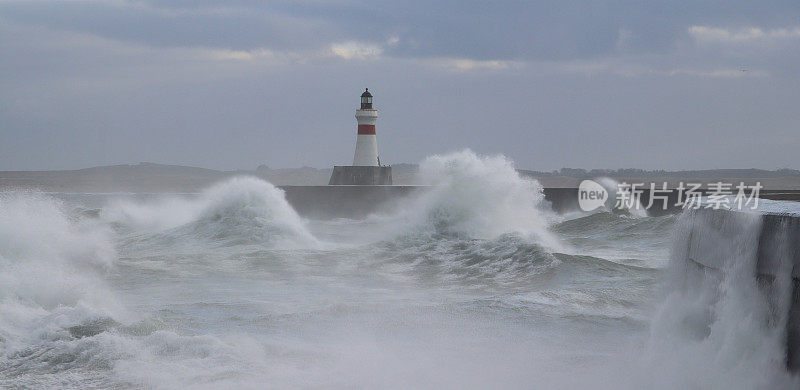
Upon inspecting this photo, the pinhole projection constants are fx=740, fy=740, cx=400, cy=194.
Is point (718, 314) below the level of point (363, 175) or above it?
below

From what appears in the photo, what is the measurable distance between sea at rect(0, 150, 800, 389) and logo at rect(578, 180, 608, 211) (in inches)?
449

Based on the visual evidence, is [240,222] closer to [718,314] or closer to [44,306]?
[44,306]

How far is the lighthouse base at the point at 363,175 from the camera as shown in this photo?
25.7 metres

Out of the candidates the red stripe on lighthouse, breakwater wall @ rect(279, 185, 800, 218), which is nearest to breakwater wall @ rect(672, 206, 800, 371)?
breakwater wall @ rect(279, 185, 800, 218)

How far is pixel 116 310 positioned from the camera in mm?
5848

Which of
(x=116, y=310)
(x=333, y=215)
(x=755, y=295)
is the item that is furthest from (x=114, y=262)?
(x=333, y=215)

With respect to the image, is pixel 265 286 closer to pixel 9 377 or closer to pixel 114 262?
pixel 114 262

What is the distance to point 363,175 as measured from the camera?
25656 millimetres

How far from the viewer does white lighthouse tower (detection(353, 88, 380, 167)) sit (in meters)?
26.0

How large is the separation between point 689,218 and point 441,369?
5.74 feet

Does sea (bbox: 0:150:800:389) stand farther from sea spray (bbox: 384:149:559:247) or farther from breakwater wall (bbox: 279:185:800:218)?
breakwater wall (bbox: 279:185:800:218)

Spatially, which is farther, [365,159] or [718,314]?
[365,159]

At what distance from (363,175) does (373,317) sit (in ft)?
64.3

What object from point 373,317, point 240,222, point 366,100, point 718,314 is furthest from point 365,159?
point 718,314
